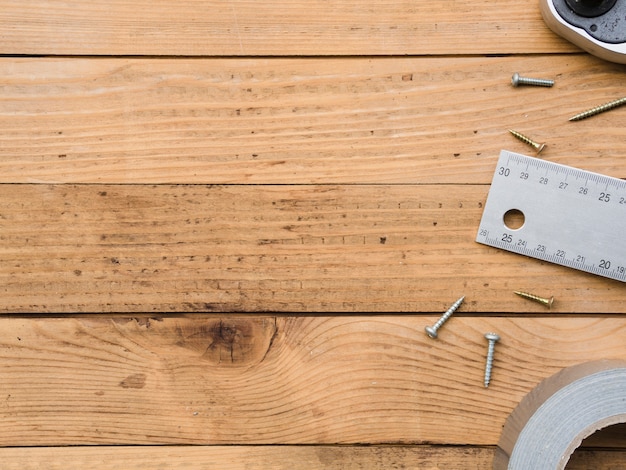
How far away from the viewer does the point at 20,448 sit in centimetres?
92

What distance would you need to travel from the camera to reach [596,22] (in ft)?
2.85

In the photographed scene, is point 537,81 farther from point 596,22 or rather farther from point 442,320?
point 442,320

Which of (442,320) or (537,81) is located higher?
(537,81)

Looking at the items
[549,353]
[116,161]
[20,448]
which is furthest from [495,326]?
[20,448]

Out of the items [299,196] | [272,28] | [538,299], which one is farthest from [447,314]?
[272,28]

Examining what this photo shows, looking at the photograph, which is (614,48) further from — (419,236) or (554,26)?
(419,236)

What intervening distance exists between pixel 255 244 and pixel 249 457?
0.33 metres

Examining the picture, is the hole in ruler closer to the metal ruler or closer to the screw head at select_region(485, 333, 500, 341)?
the metal ruler

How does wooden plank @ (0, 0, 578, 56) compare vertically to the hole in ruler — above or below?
above

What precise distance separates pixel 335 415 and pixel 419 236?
306 mm

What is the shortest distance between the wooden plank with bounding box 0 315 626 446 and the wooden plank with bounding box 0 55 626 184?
23 centimetres

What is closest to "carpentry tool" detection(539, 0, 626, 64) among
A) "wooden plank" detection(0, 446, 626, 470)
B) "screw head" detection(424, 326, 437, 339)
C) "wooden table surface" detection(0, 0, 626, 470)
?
"wooden table surface" detection(0, 0, 626, 470)

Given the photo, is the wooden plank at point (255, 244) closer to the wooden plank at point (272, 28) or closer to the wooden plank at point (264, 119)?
the wooden plank at point (264, 119)

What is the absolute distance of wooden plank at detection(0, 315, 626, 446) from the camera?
0.91 metres
